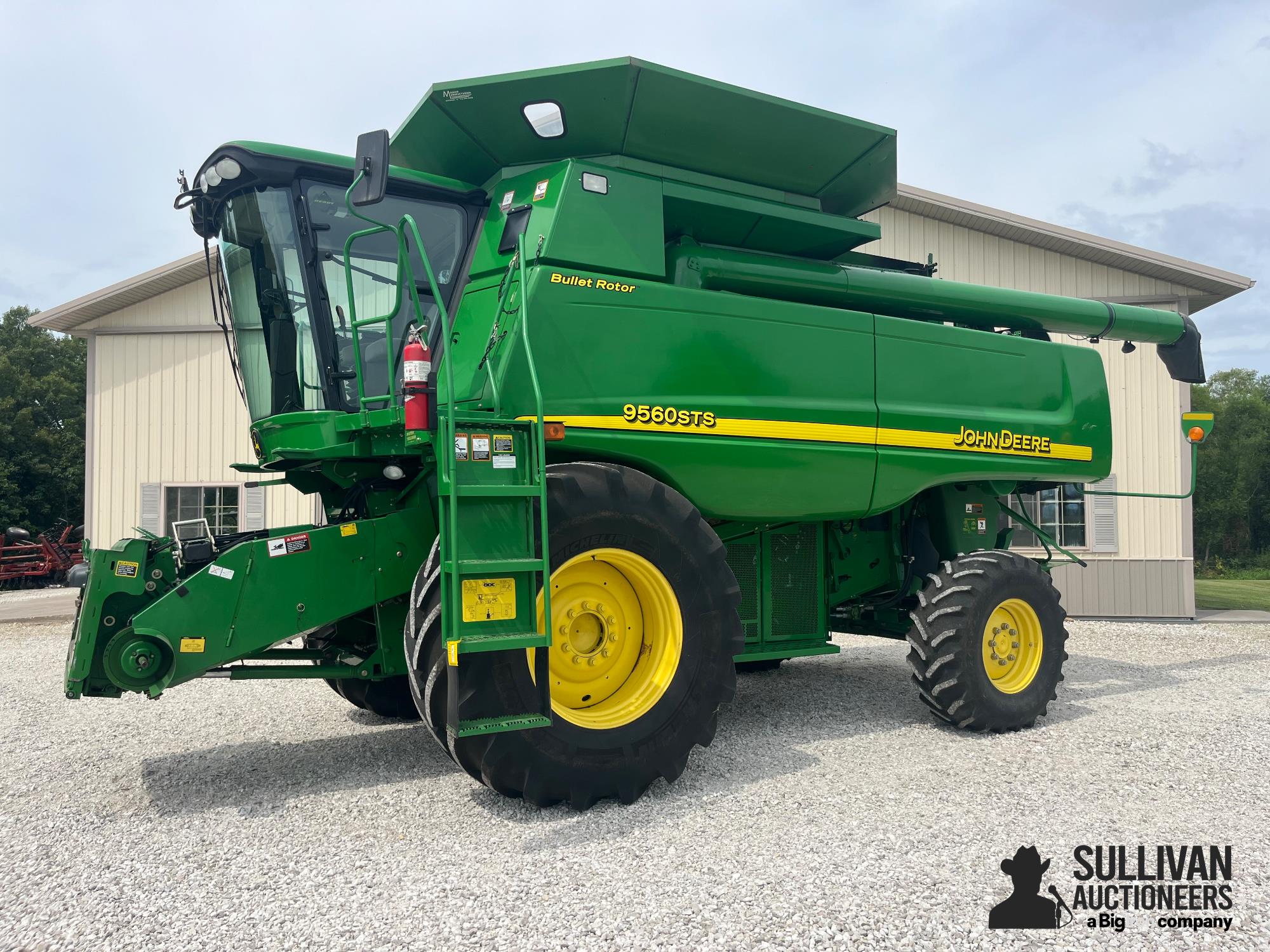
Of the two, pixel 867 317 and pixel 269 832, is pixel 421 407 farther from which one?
pixel 867 317

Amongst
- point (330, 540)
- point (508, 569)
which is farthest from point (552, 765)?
point (330, 540)

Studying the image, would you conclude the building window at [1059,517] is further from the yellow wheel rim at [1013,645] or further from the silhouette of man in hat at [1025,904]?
the silhouette of man in hat at [1025,904]

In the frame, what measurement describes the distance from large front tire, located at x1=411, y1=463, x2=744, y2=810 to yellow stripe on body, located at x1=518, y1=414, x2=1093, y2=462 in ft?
1.05

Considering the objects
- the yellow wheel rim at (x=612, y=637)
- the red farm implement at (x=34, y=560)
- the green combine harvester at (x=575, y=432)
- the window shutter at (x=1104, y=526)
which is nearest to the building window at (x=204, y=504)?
the green combine harvester at (x=575, y=432)

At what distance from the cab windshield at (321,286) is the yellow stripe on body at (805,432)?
1070 millimetres

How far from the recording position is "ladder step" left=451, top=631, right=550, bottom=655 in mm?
3766

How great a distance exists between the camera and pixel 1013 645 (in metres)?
6.12

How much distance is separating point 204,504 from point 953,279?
11.8 m

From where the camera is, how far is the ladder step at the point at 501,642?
377 cm

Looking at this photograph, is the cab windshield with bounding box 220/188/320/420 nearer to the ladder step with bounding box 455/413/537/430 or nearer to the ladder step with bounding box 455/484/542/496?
the ladder step with bounding box 455/413/537/430

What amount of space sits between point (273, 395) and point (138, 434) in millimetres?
11048

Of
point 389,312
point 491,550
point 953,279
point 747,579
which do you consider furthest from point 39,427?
point 491,550

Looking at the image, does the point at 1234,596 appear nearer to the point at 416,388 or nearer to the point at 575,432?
the point at 575,432

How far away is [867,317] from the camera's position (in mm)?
5816
